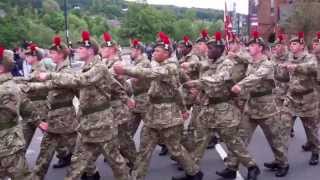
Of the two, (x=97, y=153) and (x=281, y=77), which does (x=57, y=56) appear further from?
(x=281, y=77)

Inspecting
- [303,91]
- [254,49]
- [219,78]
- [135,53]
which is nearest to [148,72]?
[219,78]

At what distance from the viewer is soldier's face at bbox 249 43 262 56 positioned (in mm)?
7479

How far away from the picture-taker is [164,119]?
22.1ft

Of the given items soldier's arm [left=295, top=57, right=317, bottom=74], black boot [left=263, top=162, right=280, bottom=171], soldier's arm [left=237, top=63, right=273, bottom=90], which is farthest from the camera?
soldier's arm [left=295, top=57, right=317, bottom=74]

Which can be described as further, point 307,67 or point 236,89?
point 307,67

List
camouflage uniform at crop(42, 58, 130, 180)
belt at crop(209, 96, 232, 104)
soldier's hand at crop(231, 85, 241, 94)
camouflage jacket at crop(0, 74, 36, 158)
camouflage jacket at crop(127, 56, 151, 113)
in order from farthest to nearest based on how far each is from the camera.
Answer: camouflage jacket at crop(127, 56, 151, 113)
belt at crop(209, 96, 232, 104)
soldier's hand at crop(231, 85, 241, 94)
camouflage uniform at crop(42, 58, 130, 180)
camouflage jacket at crop(0, 74, 36, 158)

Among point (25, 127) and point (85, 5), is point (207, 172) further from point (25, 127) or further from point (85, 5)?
point (85, 5)

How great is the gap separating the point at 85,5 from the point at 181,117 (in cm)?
9879

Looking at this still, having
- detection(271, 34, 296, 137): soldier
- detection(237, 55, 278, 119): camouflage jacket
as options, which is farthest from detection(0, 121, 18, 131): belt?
detection(271, 34, 296, 137): soldier

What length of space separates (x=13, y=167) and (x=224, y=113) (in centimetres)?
283

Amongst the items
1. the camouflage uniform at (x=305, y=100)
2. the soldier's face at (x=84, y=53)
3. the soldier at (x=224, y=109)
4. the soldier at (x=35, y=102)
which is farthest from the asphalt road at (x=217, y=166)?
the soldier's face at (x=84, y=53)

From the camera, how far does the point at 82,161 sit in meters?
6.21

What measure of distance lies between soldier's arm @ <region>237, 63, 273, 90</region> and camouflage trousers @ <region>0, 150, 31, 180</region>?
2.86 metres

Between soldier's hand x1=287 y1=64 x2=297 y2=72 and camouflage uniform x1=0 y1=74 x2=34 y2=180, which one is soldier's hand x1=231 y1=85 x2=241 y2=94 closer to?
soldier's hand x1=287 y1=64 x2=297 y2=72
